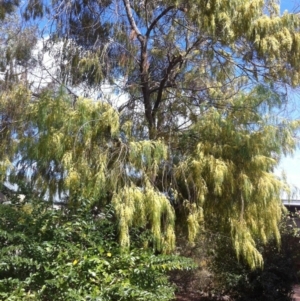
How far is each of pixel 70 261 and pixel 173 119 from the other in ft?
13.3

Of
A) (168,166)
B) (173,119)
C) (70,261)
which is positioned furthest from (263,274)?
(70,261)

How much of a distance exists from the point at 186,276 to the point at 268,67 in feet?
18.7

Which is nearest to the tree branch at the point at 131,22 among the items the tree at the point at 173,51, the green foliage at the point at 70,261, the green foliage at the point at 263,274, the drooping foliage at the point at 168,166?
the tree at the point at 173,51

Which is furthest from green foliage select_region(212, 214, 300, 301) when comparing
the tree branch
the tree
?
the tree branch

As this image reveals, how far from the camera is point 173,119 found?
9789 millimetres

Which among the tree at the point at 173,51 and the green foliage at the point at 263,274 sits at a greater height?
the tree at the point at 173,51

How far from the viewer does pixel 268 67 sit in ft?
30.7

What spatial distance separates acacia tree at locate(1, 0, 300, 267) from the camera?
26.1 feet

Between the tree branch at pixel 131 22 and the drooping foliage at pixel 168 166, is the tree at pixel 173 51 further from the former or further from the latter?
the drooping foliage at pixel 168 166

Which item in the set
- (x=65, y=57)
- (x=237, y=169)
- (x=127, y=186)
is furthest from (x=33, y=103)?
(x=237, y=169)

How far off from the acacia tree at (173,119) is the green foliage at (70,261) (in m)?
0.56

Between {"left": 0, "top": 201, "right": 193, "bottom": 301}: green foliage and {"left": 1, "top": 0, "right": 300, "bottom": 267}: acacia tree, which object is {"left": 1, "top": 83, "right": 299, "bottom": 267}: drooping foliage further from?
{"left": 0, "top": 201, "right": 193, "bottom": 301}: green foliage

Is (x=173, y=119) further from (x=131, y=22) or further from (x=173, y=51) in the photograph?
(x=131, y=22)

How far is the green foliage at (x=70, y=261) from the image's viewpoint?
20.2ft
